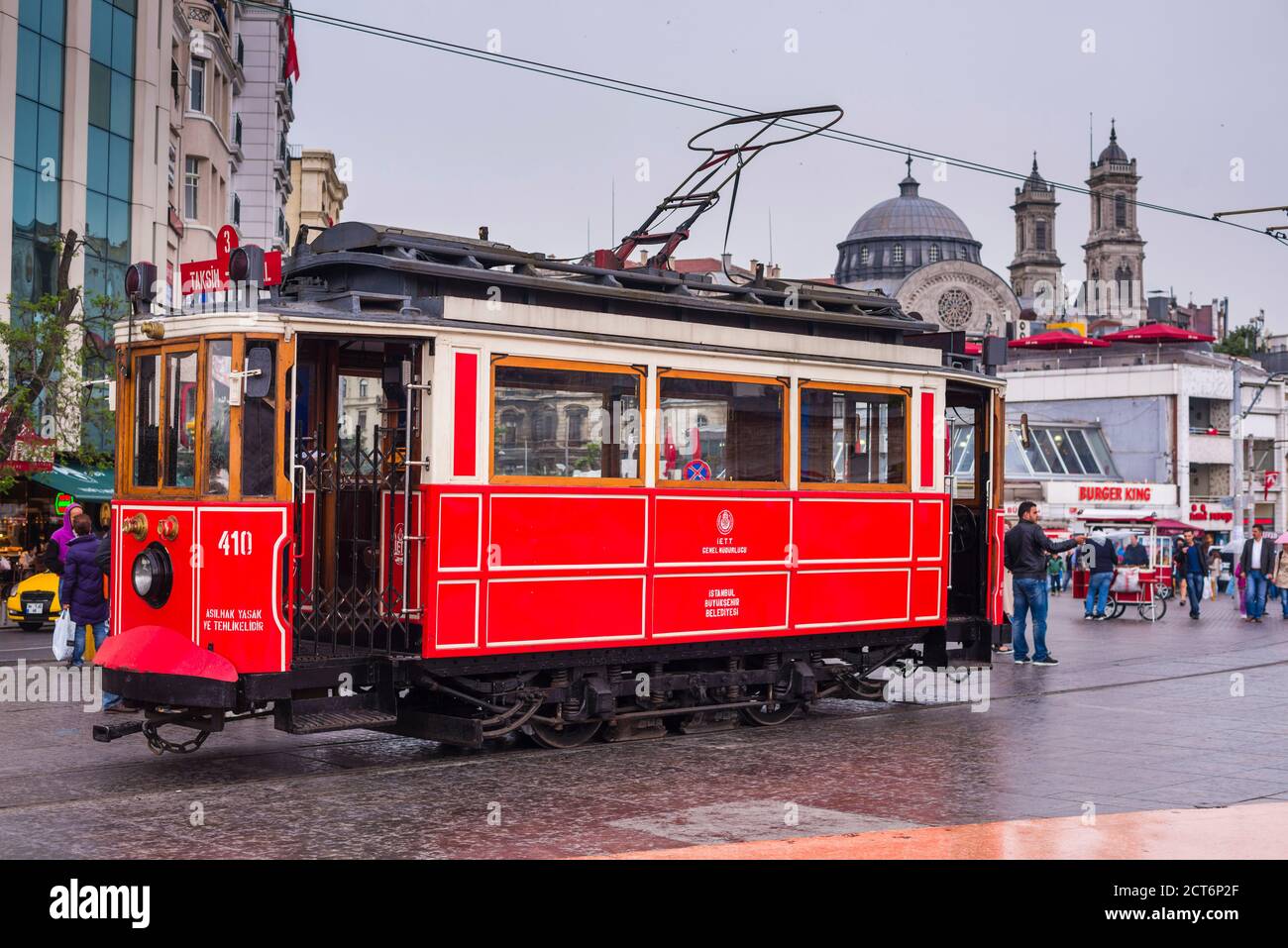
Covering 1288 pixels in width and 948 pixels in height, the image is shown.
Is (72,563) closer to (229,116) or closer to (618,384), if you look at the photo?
(618,384)

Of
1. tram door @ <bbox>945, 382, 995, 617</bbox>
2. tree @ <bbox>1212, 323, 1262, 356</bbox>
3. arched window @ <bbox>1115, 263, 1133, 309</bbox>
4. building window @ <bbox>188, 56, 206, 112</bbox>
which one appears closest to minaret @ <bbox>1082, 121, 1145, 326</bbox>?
arched window @ <bbox>1115, 263, 1133, 309</bbox>

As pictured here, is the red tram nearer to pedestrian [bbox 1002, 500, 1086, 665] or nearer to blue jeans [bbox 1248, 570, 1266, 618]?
pedestrian [bbox 1002, 500, 1086, 665]

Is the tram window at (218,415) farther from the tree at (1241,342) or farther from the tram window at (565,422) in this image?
the tree at (1241,342)

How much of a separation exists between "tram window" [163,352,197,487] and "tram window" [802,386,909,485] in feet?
16.7

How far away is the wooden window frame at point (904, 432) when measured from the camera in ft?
44.5

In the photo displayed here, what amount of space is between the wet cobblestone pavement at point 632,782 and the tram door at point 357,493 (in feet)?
3.44

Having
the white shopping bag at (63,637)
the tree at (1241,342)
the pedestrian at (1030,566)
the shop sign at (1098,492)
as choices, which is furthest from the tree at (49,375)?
the tree at (1241,342)

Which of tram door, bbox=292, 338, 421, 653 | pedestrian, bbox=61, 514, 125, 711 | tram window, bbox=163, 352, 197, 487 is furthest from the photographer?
pedestrian, bbox=61, 514, 125, 711

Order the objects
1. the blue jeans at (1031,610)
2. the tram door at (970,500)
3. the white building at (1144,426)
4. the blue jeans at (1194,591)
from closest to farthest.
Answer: the tram door at (970,500) → the blue jeans at (1031,610) → the blue jeans at (1194,591) → the white building at (1144,426)

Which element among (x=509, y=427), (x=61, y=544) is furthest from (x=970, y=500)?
(x=61, y=544)

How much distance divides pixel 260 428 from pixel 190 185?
35407 millimetres

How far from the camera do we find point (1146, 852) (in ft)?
26.5

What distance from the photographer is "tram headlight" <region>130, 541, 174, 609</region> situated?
1079 centimetres
